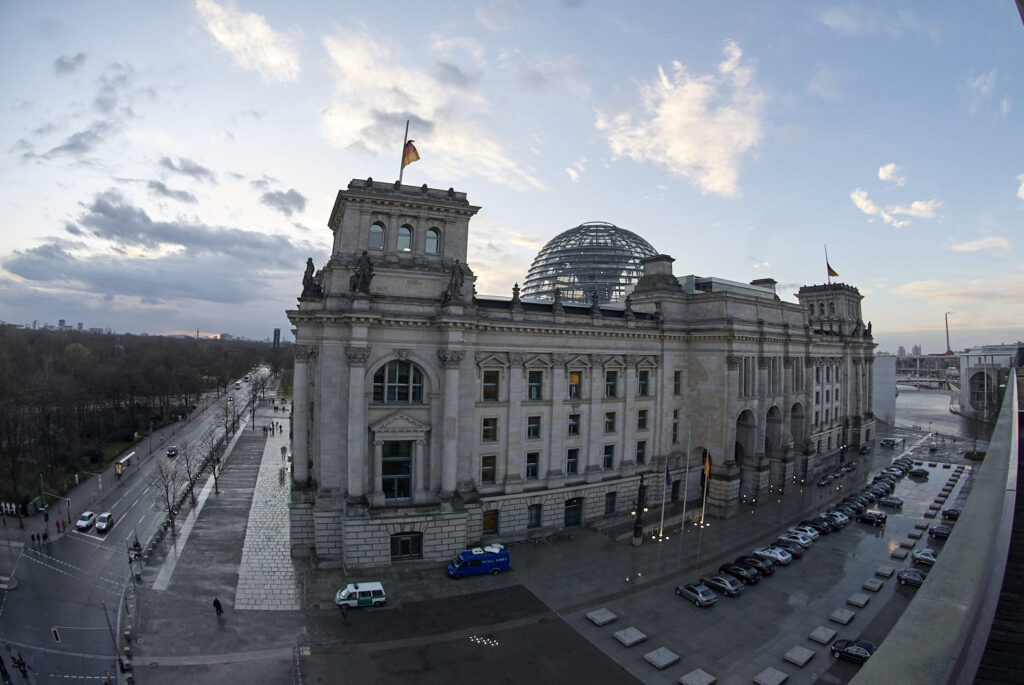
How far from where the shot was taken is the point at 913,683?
15.8 feet

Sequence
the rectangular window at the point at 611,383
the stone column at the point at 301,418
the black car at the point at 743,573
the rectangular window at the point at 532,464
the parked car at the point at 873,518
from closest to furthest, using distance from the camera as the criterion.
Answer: the black car at the point at 743,573, the stone column at the point at 301,418, the rectangular window at the point at 532,464, the parked car at the point at 873,518, the rectangular window at the point at 611,383

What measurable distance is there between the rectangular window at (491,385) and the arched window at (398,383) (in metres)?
5.76

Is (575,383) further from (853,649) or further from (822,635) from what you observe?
(853,649)

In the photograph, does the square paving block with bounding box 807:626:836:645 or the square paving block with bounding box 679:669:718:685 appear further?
the square paving block with bounding box 807:626:836:645

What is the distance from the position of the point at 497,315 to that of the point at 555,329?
551cm

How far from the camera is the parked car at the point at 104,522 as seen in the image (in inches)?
1732

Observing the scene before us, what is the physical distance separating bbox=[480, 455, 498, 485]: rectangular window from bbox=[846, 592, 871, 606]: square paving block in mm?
25298

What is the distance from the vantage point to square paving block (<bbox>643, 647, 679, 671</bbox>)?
25266 mm

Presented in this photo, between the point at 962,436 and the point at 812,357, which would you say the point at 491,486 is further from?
the point at 962,436

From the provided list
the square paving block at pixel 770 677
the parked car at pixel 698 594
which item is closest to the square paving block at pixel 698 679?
the square paving block at pixel 770 677

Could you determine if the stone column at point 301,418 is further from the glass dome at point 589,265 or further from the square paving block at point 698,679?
the glass dome at point 589,265

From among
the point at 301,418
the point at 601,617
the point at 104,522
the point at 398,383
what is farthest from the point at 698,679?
the point at 104,522

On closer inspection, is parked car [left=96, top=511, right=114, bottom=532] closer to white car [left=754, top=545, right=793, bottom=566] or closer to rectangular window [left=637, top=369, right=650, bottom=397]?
rectangular window [left=637, top=369, right=650, bottom=397]

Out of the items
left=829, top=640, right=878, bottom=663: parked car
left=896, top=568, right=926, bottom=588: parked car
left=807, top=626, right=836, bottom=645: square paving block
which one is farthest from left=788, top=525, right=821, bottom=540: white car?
left=829, top=640, right=878, bottom=663: parked car
